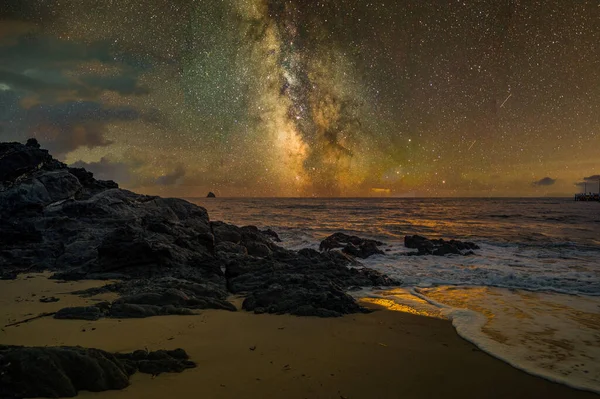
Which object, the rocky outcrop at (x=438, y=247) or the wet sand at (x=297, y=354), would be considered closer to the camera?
the wet sand at (x=297, y=354)

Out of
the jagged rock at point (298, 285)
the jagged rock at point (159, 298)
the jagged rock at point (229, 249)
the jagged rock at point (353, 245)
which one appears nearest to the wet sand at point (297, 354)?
the jagged rock at point (159, 298)

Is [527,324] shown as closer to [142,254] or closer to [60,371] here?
[60,371]

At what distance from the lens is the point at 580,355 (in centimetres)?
636

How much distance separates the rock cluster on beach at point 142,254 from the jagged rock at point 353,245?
17cm

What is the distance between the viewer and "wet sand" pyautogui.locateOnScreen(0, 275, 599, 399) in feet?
15.0

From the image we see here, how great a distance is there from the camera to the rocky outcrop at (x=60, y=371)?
377 centimetres

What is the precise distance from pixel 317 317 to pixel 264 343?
6.79 ft

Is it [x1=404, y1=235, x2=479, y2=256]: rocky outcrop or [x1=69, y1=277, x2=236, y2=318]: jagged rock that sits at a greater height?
[x1=69, y1=277, x2=236, y2=318]: jagged rock

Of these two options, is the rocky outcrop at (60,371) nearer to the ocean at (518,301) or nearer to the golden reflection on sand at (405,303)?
the ocean at (518,301)

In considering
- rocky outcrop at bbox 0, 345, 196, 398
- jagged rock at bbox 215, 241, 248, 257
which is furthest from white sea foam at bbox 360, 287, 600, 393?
jagged rock at bbox 215, 241, 248, 257

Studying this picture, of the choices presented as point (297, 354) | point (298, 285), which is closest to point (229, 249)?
point (298, 285)

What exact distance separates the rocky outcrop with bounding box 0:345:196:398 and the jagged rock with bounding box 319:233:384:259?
18.2 meters

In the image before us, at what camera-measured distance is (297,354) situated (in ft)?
18.9

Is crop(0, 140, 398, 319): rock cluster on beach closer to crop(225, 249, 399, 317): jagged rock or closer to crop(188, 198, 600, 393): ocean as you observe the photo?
crop(225, 249, 399, 317): jagged rock
